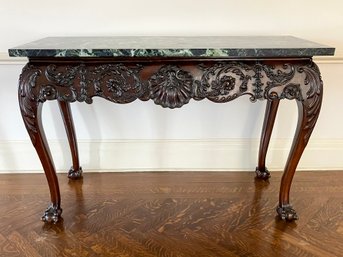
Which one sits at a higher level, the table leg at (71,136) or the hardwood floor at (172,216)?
the table leg at (71,136)

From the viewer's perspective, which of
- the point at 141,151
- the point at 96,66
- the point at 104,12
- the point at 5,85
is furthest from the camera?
the point at 141,151

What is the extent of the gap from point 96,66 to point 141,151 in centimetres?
83

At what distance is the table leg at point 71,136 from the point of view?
1714 millimetres

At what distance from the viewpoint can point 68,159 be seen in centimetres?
195

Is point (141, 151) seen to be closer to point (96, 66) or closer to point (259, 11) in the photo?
point (96, 66)

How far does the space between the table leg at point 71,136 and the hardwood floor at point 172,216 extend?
0.06 m

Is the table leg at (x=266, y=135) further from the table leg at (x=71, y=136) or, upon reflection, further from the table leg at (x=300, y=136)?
the table leg at (x=71, y=136)

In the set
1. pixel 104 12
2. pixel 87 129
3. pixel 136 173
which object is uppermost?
pixel 104 12

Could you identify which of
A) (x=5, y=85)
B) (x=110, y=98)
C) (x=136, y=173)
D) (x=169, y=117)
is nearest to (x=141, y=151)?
(x=136, y=173)

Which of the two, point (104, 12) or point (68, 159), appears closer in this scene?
point (104, 12)

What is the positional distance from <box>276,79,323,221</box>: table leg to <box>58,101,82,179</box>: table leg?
3.77 ft

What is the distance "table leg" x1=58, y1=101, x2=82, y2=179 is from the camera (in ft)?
5.62

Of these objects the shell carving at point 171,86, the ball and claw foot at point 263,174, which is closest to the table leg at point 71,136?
the shell carving at point 171,86

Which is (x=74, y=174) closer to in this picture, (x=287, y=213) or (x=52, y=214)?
(x=52, y=214)
